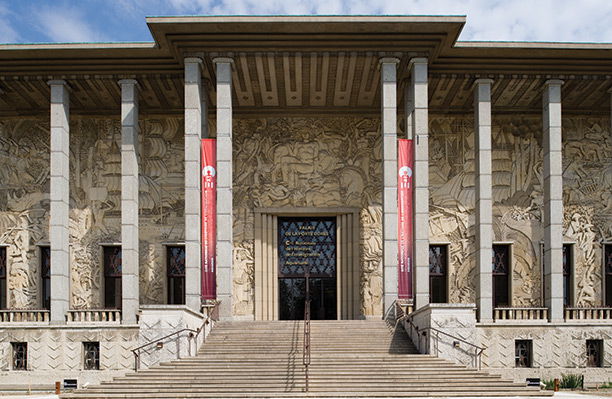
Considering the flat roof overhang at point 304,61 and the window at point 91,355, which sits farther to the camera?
the window at point 91,355

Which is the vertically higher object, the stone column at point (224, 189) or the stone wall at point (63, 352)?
the stone column at point (224, 189)

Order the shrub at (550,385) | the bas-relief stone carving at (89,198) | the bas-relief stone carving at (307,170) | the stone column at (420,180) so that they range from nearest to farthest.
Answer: the shrub at (550,385), the stone column at (420,180), the bas-relief stone carving at (89,198), the bas-relief stone carving at (307,170)

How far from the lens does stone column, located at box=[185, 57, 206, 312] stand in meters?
23.4

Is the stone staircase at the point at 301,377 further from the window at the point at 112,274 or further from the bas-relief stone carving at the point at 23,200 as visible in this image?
the bas-relief stone carving at the point at 23,200

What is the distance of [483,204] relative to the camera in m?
24.7

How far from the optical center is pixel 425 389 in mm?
16719

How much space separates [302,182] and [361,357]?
10.9 meters

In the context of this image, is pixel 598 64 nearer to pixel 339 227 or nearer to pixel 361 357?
pixel 339 227

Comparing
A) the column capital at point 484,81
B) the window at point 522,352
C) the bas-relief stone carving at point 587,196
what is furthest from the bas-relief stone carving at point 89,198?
the bas-relief stone carving at point 587,196

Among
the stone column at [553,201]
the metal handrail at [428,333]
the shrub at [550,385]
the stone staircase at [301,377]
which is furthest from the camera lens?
the stone column at [553,201]

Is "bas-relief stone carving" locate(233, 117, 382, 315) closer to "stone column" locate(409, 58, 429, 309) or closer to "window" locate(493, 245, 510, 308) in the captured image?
"window" locate(493, 245, 510, 308)

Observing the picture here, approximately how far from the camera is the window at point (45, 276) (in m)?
27.5

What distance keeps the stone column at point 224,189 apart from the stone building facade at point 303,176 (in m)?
0.06

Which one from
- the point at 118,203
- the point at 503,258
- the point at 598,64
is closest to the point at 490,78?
the point at 598,64
